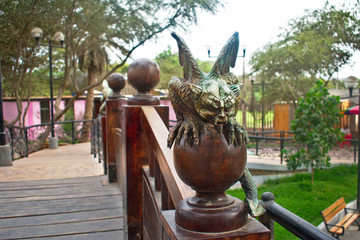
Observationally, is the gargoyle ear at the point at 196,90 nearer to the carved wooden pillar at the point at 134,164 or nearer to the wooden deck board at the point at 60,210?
the carved wooden pillar at the point at 134,164

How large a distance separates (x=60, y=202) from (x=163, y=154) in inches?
92.3

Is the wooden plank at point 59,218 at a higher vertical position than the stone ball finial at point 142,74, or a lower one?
lower

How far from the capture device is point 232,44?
4.12 ft

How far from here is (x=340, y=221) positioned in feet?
25.0

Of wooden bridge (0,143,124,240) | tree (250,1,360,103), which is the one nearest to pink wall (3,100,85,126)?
tree (250,1,360,103)

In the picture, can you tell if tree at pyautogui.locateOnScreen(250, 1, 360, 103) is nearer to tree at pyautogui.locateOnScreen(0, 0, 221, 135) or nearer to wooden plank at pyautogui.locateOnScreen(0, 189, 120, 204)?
tree at pyautogui.locateOnScreen(0, 0, 221, 135)

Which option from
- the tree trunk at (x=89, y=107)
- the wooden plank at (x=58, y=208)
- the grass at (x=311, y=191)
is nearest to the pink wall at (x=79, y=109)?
the tree trunk at (x=89, y=107)

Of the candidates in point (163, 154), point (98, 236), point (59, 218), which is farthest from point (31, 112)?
point (163, 154)

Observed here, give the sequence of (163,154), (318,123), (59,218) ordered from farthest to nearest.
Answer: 1. (318,123)
2. (59,218)
3. (163,154)

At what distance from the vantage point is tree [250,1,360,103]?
1795 centimetres

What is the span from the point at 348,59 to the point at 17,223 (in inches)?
719

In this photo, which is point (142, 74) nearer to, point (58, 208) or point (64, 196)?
point (58, 208)

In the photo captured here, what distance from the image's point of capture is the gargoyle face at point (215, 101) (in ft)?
3.47

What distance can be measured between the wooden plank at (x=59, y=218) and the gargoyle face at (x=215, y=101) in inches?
98.7
